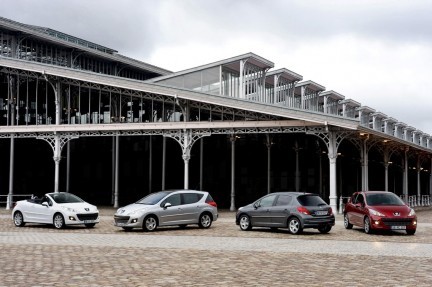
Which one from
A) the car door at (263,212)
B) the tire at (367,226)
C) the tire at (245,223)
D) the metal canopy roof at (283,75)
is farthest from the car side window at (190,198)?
the metal canopy roof at (283,75)

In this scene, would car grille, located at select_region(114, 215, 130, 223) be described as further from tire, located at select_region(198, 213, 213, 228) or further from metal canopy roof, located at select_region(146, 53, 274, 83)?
metal canopy roof, located at select_region(146, 53, 274, 83)

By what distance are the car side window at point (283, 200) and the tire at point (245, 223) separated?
1.33 meters

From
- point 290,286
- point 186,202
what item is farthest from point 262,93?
point 290,286

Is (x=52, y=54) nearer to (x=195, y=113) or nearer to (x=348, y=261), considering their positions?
(x=195, y=113)

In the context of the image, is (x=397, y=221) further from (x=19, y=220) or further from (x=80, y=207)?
(x=19, y=220)

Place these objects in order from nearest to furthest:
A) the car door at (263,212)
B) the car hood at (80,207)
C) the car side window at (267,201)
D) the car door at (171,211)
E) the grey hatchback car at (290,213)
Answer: the grey hatchback car at (290,213)
the car door at (263,212)
the car side window at (267,201)
the car door at (171,211)
the car hood at (80,207)

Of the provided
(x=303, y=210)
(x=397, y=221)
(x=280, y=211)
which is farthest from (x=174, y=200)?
(x=397, y=221)

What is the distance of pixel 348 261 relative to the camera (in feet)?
42.7

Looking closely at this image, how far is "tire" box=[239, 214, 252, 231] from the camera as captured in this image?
73.8ft

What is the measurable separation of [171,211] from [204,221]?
150 centimetres

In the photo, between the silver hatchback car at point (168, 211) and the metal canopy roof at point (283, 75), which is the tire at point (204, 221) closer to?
the silver hatchback car at point (168, 211)

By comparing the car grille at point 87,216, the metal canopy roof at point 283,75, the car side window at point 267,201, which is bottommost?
the car grille at point 87,216

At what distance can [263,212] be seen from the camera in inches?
869

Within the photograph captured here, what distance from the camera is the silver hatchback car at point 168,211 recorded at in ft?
71.3
